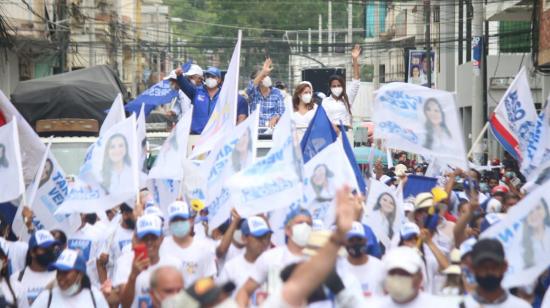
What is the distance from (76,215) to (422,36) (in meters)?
48.0

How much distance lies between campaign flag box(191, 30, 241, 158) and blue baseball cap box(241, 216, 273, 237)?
2549mm

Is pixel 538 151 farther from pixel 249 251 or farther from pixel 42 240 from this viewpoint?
pixel 42 240

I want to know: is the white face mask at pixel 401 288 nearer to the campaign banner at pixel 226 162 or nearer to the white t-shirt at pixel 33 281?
the white t-shirt at pixel 33 281

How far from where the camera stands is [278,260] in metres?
8.48

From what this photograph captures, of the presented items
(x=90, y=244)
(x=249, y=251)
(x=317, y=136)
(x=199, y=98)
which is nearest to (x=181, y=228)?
(x=249, y=251)

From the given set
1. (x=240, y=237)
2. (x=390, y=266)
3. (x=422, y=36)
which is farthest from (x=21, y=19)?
(x=422, y=36)

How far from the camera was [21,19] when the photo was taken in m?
31.7

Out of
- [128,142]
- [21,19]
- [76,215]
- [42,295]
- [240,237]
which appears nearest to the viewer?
[42,295]

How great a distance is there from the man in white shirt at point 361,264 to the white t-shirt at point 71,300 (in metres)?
1.61

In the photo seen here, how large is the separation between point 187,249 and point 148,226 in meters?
0.49

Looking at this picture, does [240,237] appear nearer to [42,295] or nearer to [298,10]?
[42,295]

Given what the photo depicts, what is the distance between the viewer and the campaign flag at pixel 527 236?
8469 mm

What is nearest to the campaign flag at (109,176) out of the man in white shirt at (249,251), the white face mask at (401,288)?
the man in white shirt at (249,251)

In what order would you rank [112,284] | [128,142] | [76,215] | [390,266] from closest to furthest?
[390,266], [112,284], [128,142], [76,215]
